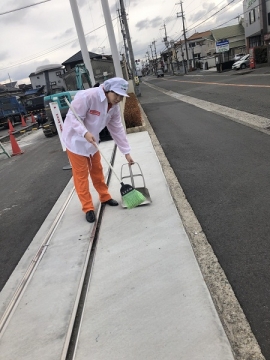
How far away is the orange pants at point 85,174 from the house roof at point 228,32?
7182 cm

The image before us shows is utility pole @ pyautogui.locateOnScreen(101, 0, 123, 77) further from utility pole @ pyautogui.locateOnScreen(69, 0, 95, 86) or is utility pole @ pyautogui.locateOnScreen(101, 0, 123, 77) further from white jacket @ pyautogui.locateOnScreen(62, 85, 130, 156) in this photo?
white jacket @ pyautogui.locateOnScreen(62, 85, 130, 156)

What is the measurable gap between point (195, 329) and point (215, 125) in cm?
756

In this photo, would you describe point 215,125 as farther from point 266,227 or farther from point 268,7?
point 268,7

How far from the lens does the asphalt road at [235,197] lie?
2449 mm

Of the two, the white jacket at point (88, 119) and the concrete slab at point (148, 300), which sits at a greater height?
the white jacket at point (88, 119)

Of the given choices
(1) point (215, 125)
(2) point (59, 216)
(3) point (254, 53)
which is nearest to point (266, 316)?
(2) point (59, 216)

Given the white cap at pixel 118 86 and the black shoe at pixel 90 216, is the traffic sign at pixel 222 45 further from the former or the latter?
the black shoe at pixel 90 216

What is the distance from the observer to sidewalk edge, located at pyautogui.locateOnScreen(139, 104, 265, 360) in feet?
6.37

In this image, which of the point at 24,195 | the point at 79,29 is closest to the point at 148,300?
the point at 24,195

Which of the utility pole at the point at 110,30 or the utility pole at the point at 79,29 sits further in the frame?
the utility pole at the point at 79,29

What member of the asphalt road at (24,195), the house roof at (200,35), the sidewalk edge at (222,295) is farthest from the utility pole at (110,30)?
the house roof at (200,35)

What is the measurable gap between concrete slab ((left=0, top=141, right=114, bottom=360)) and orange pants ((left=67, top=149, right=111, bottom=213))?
28 cm

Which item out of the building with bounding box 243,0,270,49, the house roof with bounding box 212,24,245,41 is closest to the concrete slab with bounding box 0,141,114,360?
the building with bounding box 243,0,270,49

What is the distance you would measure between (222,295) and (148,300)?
0.56 meters
